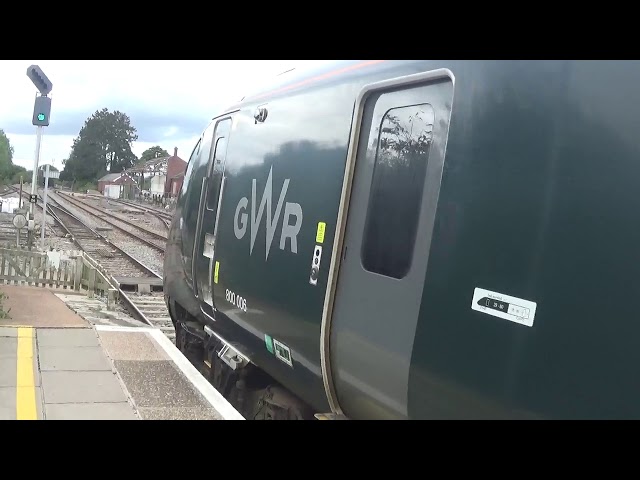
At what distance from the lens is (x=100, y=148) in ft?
209

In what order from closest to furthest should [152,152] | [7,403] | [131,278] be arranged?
[7,403], [131,278], [152,152]

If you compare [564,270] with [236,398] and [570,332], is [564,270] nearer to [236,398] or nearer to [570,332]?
[570,332]

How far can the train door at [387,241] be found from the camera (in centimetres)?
293

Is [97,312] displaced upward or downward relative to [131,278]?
upward

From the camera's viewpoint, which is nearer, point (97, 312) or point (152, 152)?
point (97, 312)

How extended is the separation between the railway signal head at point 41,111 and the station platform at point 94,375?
6.65 meters

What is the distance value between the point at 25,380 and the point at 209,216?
221 centimetres

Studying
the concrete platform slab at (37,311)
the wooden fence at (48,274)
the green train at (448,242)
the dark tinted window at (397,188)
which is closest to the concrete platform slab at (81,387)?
the green train at (448,242)

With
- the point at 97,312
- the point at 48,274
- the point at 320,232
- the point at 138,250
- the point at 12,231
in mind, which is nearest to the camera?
the point at 320,232

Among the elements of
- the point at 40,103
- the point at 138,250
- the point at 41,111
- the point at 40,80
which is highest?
the point at 40,80

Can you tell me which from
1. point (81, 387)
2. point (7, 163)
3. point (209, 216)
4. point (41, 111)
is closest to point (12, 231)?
point (41, 111)

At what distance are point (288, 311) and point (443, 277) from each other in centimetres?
152

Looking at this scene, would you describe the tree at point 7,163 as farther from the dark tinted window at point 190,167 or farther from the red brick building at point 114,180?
the dark tinted window at point 190,167

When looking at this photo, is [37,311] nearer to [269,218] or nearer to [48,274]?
[48,274]
